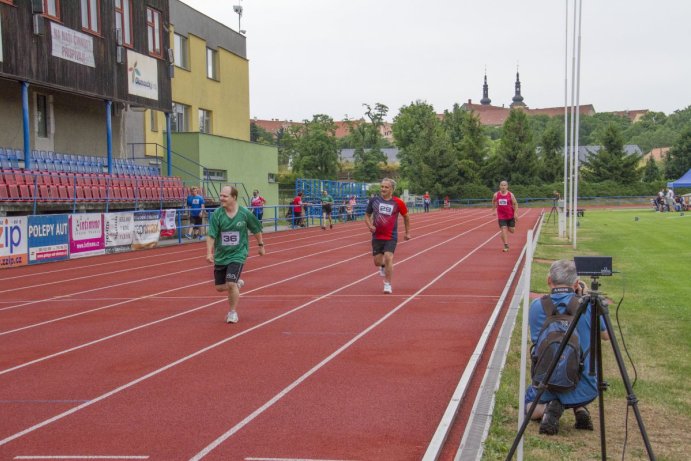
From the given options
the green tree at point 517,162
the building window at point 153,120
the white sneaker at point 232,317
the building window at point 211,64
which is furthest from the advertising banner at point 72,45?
the green tree at point 517,162

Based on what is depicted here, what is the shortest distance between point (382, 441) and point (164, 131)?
3379 cm

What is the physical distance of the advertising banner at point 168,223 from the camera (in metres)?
25.9

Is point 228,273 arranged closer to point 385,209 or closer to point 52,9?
point 385,209

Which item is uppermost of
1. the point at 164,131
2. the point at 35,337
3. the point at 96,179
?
the point at 164,131

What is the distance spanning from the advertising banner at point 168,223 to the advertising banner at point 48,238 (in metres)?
5.23

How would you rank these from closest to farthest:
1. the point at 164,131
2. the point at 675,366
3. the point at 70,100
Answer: the point at 675,366
the point at 70,100
the point at 164,131

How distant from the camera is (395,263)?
18359 mm

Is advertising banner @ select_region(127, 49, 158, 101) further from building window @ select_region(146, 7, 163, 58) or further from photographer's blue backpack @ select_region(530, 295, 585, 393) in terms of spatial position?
photographer's blue backpack @ select_region(530, 295, 585, 393)

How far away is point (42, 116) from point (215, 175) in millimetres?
11153

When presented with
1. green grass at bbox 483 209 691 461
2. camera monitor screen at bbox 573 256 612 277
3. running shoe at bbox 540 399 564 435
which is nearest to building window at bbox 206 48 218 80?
green grass at bbox 483 209 691 461

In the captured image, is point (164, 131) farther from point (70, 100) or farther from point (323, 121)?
point (323, 121)

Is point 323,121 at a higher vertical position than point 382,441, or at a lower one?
higher

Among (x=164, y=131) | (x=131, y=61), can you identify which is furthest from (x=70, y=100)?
(x=164, y=131)

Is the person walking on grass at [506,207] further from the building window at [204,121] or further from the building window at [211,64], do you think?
the building window at [211,64]
